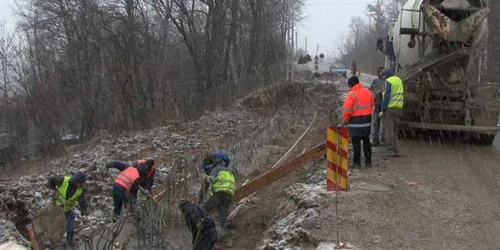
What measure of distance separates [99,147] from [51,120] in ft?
47.3

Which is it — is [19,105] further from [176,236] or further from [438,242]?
[438,242]

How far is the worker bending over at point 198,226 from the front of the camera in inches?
313

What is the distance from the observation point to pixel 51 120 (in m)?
31.8

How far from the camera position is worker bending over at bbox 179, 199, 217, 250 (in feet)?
26.1

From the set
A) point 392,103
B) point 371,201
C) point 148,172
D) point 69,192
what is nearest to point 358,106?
point 392,103

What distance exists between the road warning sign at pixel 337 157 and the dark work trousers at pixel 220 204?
197 centimetres

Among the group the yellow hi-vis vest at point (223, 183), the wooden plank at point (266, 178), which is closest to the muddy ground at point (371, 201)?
the wooden plank at point (266, 178)

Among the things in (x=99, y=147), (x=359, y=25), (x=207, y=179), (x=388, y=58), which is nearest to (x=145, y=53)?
(x=99, y=147)

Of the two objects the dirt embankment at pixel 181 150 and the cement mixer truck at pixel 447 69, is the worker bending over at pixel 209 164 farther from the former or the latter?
the cement mixer truck at pixel 447 69

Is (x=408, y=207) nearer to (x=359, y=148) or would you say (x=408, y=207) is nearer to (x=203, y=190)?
(x=359, y=148)

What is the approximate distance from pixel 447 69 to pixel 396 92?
6.64 ft

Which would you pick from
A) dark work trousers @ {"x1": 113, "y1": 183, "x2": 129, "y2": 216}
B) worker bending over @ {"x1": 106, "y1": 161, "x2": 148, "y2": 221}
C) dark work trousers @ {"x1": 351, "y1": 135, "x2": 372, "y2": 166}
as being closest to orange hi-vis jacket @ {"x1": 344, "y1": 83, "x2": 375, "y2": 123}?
dark work trousers @ {"x1": 351, "y1": 135, "x2": 372, "y2": 166}

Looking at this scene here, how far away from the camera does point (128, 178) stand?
35.0 feet

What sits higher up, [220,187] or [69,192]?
Result: [220,187]
